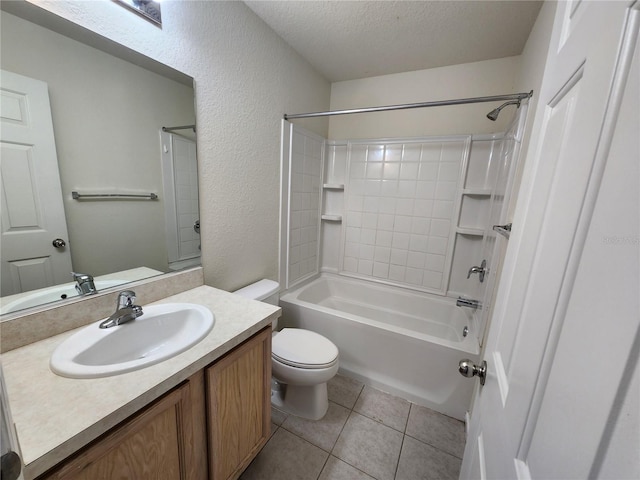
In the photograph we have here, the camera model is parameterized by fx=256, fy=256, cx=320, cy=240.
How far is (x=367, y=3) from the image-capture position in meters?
1.42

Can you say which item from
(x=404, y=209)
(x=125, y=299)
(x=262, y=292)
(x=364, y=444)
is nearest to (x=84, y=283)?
(x=125, y=299)

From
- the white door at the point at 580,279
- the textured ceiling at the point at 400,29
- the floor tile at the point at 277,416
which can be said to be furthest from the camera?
the floor tile at the point at 277,416

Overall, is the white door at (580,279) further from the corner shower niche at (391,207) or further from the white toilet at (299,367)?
the corner shower niche at (391,207)

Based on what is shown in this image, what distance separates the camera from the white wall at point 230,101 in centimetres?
111

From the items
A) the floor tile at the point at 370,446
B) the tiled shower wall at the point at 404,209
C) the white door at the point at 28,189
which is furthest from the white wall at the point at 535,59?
the white door at the point at 28,189

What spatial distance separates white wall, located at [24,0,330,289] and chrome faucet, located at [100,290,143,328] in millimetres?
461

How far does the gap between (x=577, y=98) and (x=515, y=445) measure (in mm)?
602

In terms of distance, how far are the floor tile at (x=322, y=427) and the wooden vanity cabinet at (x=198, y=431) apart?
1.18ft

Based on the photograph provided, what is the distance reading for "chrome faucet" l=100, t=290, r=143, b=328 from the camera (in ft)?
3.16

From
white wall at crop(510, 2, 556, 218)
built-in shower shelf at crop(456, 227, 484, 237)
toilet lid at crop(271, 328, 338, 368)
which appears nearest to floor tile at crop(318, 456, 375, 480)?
toilet lid at crop(271, 328, 338, 368)

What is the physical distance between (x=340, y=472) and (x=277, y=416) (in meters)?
0.50

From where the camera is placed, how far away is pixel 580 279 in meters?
0.33

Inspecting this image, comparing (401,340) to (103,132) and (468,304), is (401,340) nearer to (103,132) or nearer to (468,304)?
(468,304)

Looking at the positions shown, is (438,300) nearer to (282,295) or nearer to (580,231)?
(282,295)
